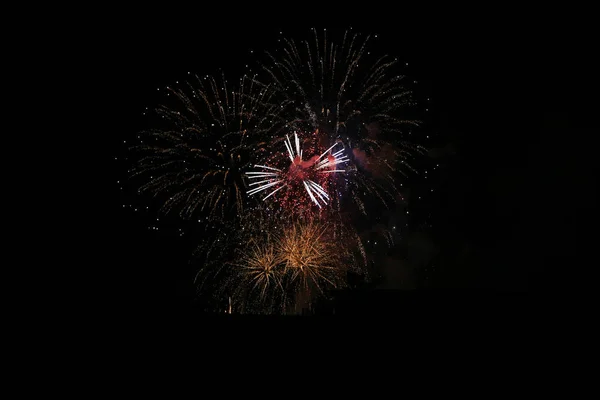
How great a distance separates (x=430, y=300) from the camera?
6578 mm

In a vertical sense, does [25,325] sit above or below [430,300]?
below

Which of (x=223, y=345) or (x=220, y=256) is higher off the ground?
(x=220, y=256)

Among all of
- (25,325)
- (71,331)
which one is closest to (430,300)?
(71,331)

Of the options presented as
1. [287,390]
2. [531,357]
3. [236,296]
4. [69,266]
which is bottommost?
[287,390]

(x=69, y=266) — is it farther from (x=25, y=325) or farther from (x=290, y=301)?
(x=290, y=301)

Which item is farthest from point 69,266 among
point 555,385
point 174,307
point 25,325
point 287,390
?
point 555,385

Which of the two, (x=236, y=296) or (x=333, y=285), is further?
(x=236, y=296)

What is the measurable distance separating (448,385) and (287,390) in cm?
172

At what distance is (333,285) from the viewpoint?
14883 millimetres

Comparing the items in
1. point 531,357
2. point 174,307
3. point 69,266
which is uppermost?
point 69,266

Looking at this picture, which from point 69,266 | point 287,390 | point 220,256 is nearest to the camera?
point 287,390

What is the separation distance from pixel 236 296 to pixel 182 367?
13498mm

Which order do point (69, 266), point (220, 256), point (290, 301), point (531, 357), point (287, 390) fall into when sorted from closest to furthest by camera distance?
point (287, 390)
point (531, 357)
point (69, 266)
point (220, 256)
point (290, 301)

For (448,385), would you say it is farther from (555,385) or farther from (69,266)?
(69,266)
